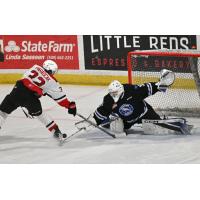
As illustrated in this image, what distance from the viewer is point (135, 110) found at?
448 centimetres

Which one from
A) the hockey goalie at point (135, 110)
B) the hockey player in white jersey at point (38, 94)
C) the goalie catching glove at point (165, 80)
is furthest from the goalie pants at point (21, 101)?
the goalie catching glove at point (165, 80)

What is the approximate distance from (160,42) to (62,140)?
69 centimetres

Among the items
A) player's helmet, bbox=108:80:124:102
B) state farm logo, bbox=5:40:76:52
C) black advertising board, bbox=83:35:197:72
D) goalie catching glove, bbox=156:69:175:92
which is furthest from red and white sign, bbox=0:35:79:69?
goalie catching glove, bbox=156:69:175:92

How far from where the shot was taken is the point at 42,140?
444cm

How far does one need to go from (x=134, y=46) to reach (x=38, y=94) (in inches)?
21.2

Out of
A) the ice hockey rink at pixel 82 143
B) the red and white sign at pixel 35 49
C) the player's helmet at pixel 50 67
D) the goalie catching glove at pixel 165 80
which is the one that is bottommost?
the ice hockey rink at pixel 82 143

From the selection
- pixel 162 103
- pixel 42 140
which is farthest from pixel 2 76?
pixel 162 103

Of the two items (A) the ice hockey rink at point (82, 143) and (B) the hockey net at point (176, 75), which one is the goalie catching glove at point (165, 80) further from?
(A) the ice hockey rink at point (82, 143)

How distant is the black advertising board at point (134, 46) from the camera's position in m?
4.35

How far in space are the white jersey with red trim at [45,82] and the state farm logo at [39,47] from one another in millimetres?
156

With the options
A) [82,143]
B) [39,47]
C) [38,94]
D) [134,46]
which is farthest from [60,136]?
[134,46]

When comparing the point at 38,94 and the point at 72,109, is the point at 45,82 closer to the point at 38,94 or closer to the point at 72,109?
the point at 38,94

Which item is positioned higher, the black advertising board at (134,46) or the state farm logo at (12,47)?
the state farm logo at (12,47)
